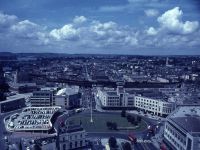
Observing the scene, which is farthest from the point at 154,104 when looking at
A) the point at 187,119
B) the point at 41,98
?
the point at 41,98

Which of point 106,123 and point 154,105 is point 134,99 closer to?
point 154,105

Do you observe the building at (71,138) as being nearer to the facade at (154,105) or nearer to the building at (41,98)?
the facade at (154,105)

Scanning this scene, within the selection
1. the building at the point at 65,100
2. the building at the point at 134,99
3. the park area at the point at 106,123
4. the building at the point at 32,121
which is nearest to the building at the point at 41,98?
the building at the point at 65,100

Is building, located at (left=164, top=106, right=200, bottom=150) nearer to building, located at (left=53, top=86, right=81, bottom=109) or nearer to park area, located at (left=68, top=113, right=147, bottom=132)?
park area, located at (left=68, top=113, right=147, bottom=132)

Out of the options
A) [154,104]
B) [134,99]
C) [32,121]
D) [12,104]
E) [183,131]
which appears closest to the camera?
[183,131]

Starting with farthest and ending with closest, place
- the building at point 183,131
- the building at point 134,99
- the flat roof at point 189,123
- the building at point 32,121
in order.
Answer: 1. the building at point 134,99
2. the building at point 32,121
3. the flat roof at point 189,123
4. the building at point 183,131

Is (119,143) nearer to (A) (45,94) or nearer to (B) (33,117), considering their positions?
(B) (33,117)

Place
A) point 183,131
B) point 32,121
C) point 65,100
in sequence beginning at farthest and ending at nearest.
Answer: point 65,100, point 32,121, point 183,131

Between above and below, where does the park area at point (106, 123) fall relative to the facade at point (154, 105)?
below
